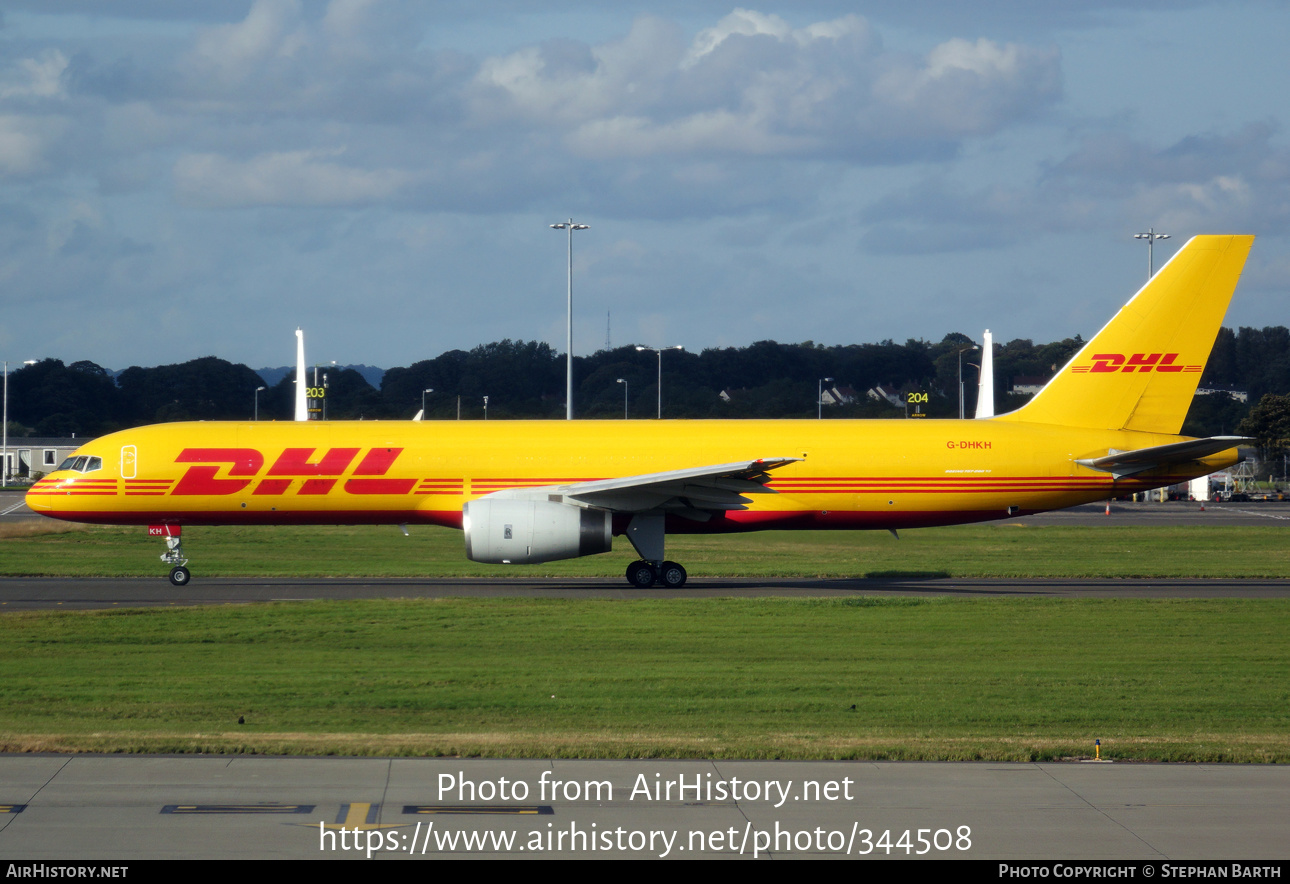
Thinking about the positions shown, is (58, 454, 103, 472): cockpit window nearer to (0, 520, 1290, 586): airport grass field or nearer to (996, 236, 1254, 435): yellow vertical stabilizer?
(0, 520, 1290, 586): airport grass field

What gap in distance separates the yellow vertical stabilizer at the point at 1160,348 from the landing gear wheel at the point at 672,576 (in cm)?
983

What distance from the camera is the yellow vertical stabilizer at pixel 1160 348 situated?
3231 centimetres

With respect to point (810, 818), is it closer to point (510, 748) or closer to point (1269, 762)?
point (510, 748)

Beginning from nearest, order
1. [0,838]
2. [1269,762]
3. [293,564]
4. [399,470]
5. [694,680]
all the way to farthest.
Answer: [0,838]
[1269,762]
[694,680]
[399,470]
[293,564]

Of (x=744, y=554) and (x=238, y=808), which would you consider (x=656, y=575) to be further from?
(x=238, y=808)

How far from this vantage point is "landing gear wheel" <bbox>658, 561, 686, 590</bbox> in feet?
102

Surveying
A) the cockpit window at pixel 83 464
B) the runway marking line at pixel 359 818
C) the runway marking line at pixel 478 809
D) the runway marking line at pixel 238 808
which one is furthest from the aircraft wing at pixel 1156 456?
the runway marking line at pixel 238 808

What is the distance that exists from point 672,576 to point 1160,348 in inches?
538

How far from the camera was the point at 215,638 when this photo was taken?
21.5 m

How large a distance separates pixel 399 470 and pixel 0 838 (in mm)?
22558

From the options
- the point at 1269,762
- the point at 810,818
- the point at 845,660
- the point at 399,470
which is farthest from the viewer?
the point at 399,470

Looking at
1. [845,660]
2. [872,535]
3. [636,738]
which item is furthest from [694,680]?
[872,535]

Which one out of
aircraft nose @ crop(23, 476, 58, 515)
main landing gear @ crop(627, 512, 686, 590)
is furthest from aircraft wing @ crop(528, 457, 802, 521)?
aircraft nose @ crop(23, 476, 58, 515)

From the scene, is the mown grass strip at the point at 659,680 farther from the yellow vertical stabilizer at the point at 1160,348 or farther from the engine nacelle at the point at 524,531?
the yellow vertical stabilizer at the point at 1160,348
